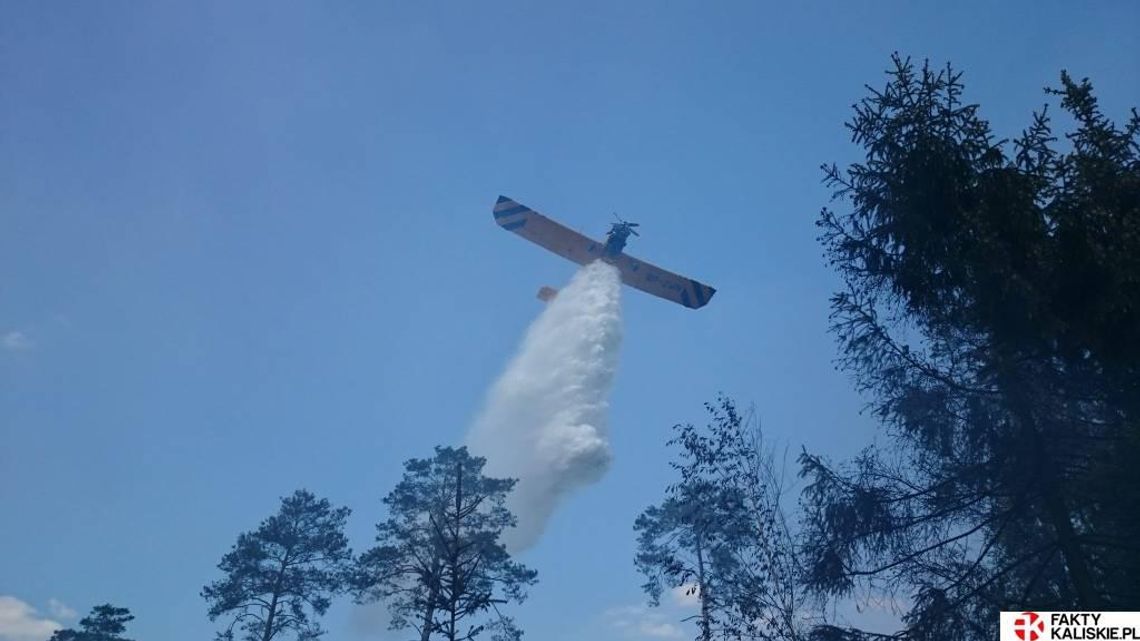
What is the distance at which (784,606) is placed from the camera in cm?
1451

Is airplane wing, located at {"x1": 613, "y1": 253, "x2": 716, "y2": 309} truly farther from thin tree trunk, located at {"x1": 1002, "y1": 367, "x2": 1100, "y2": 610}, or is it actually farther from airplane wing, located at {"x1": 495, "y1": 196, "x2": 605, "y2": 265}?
thin tree trunk, located at {"x1": 1002, "y1": 367, "x2": 1100, "y2": 610}

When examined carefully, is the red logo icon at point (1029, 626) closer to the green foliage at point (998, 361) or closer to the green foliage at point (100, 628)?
the green foliage at point (998, 361)

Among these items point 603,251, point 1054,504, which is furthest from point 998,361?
point 603,251

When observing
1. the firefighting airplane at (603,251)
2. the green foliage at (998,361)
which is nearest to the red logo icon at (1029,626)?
the green foliage at (998,361)

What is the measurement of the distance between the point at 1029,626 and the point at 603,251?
30.0 meters

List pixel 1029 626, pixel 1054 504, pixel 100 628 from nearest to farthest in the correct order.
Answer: pixel 1029 626
pixel 1054 504
pixel 100 628

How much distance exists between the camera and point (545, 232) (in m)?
40.1

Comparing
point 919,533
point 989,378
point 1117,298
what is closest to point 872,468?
point 919,533

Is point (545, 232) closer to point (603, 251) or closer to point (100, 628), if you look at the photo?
point (603, 251)

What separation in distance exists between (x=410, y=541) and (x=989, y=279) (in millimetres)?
21742

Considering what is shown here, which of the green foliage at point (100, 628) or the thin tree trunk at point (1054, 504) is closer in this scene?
the thin tree trunk at point (1054, 504)

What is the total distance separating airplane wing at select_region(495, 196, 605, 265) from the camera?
39.3 m

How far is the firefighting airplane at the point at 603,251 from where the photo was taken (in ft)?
129

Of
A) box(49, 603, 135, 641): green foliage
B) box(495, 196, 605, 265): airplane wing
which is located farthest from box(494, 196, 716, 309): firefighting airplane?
box(49, 603, 135, 641): green foliage
